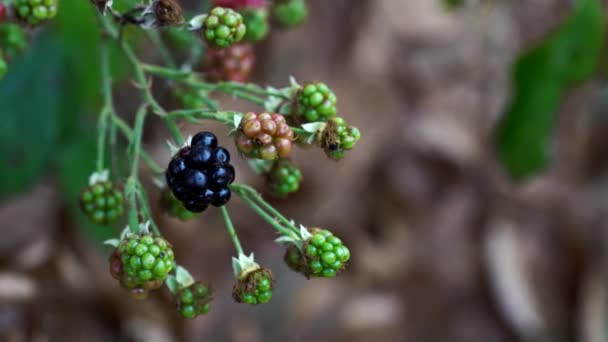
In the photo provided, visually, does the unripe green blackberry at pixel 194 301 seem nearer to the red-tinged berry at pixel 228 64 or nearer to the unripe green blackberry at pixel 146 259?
the unripe green blackberry at pixel 146 259

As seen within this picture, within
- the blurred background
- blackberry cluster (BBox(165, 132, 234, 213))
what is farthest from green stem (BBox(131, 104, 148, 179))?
the blurred background

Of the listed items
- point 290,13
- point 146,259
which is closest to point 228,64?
point 290,13

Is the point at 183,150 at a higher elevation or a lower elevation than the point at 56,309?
higher

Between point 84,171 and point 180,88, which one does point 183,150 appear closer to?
point 180,88

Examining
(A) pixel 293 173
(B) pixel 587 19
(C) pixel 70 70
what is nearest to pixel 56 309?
(C) pixel 70 70

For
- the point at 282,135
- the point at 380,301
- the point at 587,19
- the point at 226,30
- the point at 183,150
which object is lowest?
the point at 380,301

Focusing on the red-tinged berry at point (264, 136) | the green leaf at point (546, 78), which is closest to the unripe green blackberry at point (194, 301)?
the red-tinged berry at point (264, 136)
